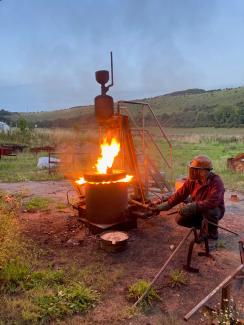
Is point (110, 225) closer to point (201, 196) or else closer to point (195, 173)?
point (201, 196)

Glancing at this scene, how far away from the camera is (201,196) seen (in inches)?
281

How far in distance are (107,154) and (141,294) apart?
12.8ft

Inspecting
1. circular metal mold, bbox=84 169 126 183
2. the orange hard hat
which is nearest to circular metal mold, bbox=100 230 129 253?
circular metal mold, bbox=84 169 126 183

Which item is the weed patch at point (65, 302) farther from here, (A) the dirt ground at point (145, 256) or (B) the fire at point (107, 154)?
(B) the fire at point (107, 154)

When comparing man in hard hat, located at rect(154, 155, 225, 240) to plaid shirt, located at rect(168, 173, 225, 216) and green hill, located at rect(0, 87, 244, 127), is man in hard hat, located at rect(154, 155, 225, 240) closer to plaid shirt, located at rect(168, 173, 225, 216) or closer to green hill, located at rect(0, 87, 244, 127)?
plaid shirt, located at rect(168, 173, 225, 216)

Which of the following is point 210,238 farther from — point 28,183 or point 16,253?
point 28,183

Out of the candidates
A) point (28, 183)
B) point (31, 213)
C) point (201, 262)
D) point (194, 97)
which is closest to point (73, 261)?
point (201, 262)

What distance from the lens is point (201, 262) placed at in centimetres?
641

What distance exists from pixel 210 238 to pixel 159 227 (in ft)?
4.29

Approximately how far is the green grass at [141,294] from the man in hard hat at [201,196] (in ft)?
6.59

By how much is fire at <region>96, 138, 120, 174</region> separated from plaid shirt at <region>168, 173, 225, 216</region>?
1742 millimetres

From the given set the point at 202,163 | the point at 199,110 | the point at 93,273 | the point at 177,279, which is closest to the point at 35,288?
the point at 93,273

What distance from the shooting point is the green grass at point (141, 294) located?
5.02 metres

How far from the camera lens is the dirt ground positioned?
4945mm
